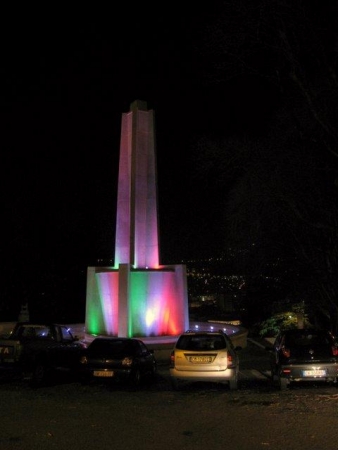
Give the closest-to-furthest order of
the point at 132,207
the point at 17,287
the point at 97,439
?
1. the point at 97,439
2. the point at 132,207
3. the point at 17,287

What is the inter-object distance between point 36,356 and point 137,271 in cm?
1109

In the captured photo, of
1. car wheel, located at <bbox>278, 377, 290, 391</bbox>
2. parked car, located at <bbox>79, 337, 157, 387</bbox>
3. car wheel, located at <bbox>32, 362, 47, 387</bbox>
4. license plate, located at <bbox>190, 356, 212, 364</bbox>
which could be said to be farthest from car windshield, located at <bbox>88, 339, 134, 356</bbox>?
car wheel, located at <bbox>278, 377, 290, 391</bbox>

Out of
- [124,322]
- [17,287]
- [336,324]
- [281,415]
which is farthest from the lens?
[17,287]

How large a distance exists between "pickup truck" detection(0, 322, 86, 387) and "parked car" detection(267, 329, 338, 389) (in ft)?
17.2

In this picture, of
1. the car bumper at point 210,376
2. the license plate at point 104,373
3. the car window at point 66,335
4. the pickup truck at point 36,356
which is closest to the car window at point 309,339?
the car bumper at point 210,376

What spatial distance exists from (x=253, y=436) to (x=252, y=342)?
22293mm

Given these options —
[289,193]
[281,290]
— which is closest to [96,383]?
[289,193]

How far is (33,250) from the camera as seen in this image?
38.1 m

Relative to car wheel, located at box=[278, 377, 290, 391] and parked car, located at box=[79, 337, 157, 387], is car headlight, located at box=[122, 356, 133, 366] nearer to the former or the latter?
parked car, located at box=[79, 337, 157, 387]

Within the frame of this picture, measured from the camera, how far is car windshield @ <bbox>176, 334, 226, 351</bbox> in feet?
43.5

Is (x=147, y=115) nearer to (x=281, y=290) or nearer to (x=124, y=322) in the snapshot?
(x=124, y=322)

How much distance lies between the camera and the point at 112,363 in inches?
529

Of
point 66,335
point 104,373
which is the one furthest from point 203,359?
point 66,335

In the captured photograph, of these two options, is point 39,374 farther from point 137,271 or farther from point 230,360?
point 137,271
